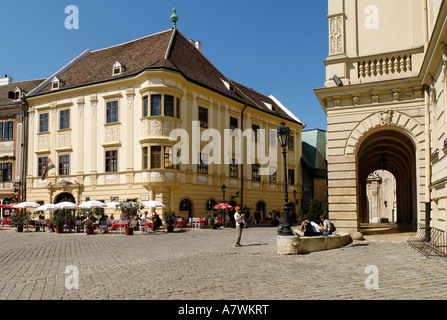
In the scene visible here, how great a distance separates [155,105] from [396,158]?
687 inches

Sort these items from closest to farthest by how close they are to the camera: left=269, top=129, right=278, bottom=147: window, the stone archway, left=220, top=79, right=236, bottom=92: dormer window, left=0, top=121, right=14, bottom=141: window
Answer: the stone archway, left=0, top=121, right=14, bottom=141: window, left=220, top=79, right=236, bottom=92: dormer window, left=269, top=129, right=278, bottom=147: window

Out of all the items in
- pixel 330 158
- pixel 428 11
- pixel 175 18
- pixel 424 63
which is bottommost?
pixel 330 158

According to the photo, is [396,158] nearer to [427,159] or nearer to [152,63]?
[427,159]

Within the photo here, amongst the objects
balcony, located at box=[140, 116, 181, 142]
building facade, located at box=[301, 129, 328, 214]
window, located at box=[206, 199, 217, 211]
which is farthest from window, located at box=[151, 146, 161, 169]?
building facade, located at box=[301, 129, 328, 214]

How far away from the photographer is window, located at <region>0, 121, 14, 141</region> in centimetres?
4150

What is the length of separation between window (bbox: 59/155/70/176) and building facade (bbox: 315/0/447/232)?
26511mm

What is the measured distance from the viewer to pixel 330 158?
689 inches

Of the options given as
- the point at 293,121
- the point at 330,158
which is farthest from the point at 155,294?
the point at 293,121

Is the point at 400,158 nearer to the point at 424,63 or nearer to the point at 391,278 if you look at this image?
the point at 424,63


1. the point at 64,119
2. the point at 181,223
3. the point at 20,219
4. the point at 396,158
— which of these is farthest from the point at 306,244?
the point at 64,119

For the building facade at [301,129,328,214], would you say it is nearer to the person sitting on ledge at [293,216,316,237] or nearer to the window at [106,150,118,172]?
the window at [106,150,118,172]

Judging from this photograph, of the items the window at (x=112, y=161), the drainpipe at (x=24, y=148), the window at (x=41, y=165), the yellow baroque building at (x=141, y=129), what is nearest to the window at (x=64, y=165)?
the yellow baroque building at (x=141, y=129)

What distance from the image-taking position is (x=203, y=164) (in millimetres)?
37500

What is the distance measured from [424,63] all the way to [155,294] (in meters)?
11.8
